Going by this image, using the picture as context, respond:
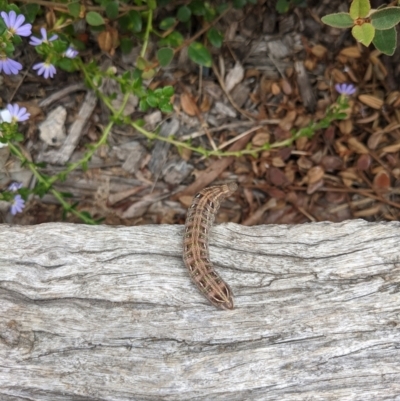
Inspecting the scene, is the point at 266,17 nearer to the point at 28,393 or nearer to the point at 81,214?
the point at 81,214

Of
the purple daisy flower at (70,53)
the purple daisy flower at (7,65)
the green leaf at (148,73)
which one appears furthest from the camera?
the green leaf at (148,73)

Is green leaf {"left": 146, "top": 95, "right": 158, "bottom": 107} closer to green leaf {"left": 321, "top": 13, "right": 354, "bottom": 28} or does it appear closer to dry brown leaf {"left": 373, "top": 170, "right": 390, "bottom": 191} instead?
green leaf {"left": 321, "top": 13, "right": 354, "bottom": 28}

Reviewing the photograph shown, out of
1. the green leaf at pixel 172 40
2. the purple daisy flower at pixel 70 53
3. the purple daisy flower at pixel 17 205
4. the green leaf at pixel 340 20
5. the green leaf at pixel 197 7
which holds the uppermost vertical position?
the green leaf at pixel 197 7

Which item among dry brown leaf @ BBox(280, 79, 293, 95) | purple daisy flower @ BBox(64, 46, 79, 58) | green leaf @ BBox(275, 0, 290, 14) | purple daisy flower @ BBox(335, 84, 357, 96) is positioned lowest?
purple daisy flower @ BBox(335, 84, 357, 96)

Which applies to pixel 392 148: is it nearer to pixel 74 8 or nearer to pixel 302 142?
pixel 302 142

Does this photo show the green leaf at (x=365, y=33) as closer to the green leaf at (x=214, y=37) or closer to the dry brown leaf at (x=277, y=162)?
the green leaf at (x=214, y=37)

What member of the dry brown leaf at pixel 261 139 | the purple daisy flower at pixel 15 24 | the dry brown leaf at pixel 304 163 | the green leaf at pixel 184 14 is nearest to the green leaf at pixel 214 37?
the green leaf at pixel 184 14

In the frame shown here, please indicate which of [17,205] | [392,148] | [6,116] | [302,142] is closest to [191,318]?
[17,205]

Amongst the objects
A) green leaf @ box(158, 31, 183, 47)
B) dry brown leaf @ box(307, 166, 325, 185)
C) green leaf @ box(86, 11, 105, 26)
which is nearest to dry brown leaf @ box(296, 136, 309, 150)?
dry brown leaf @ box(307, 166, 325, 185)
